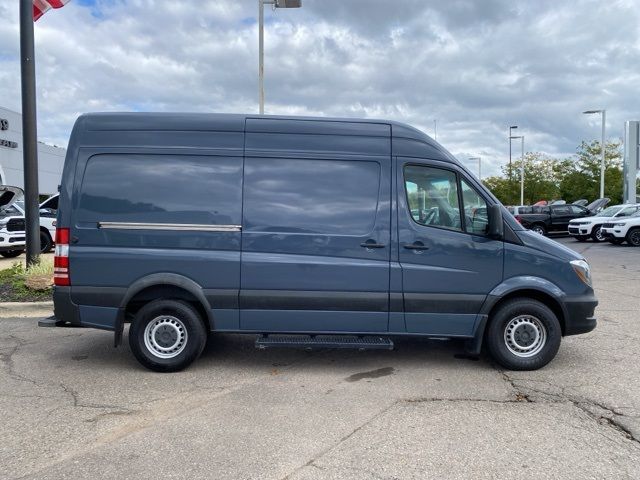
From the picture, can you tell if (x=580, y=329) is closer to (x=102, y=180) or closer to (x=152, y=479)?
(x=152, y=479)

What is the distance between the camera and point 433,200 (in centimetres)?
533

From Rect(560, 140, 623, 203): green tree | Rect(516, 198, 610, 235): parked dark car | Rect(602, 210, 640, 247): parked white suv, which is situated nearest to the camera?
Rect(602, 210, 640, 247): parked white suv

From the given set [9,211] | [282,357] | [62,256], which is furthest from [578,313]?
[9,211]

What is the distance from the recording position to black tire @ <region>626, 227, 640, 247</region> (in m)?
21.0

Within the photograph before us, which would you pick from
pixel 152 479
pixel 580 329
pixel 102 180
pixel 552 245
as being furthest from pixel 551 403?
pixel 102 180

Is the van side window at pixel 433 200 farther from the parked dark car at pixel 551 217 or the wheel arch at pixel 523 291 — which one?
the parked dark car at pixel 551 217

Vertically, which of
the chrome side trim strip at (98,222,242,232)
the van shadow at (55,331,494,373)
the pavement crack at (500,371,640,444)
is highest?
the chrome side trim strip at (98,222,242,232)

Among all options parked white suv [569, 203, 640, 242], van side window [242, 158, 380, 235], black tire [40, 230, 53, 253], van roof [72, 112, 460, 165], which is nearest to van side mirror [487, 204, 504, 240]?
van roof [72, 112, 460, 165]

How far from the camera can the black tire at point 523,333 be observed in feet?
17.5

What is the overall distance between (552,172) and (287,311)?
59186 mm

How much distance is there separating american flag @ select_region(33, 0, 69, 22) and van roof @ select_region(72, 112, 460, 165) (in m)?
6.28

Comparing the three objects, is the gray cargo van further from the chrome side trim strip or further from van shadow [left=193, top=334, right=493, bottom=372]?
van shadow [left=193, top=334, right=493, bottom=372]

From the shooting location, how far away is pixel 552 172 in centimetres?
5803

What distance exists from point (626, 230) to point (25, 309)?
21046mm
